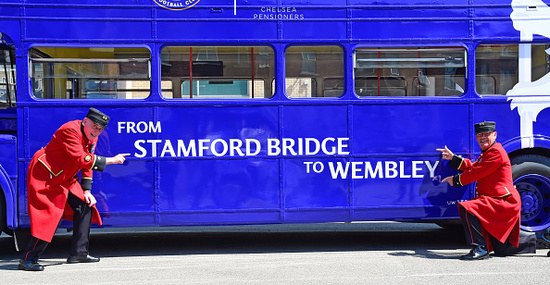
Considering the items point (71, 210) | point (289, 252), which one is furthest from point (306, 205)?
point (71, 210)

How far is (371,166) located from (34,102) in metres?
3.68

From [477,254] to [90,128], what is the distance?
13.8 feet

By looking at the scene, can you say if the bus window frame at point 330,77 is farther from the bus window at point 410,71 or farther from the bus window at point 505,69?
the bus window at point 505,69

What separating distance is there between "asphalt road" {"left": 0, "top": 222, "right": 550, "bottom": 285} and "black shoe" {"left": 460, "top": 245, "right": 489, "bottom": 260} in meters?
0.09

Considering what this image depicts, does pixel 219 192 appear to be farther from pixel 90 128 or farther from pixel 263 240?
pixel 263 240

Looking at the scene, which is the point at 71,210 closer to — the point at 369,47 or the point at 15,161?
the point at 15,161

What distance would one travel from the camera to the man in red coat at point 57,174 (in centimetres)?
627

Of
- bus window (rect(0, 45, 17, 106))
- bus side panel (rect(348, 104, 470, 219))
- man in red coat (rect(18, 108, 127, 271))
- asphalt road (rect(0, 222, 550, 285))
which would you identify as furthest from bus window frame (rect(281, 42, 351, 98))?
bus window (rect(0, 45, 17, 106))

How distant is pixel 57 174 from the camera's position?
633 centimetres

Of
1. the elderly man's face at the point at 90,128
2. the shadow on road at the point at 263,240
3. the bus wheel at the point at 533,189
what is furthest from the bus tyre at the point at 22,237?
the bus wheel at the point at 533,189

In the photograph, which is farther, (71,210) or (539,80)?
(539,80)

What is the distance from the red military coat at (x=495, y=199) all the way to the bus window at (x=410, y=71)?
2.98 feet

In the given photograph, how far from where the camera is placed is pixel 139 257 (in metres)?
7.11

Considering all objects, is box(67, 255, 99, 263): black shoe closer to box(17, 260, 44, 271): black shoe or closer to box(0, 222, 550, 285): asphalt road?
box(0, 222, 550, 285): asphalt road
